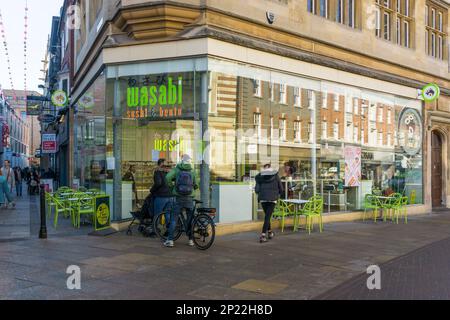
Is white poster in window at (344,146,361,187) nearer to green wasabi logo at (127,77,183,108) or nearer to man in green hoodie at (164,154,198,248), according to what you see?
green wasabi logo at (127,77,183,108)

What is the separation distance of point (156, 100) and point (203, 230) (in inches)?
158

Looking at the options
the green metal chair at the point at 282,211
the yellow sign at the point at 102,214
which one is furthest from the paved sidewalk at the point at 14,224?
the green metal chair at the point at 282,211

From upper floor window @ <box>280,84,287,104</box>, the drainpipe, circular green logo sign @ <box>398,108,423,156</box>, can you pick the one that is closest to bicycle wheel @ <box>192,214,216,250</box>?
the drainpipe

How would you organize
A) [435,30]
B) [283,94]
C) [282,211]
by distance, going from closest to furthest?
[282,211] < [283,94] < [435,30]

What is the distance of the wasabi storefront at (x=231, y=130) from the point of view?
11.0 meters

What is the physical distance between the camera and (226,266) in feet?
24.6

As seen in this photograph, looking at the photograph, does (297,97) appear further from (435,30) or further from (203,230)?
(435,30)

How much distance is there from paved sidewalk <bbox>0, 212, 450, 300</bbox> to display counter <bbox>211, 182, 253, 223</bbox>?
0.59 metres

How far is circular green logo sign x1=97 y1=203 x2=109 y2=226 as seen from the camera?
1059 centimetres

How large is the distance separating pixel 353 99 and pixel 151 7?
736 centimetres

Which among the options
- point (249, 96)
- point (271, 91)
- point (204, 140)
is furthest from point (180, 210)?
point (271, 91)

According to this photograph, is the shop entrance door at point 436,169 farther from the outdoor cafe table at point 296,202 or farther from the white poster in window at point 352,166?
the outdoor cafe table at point 296,202

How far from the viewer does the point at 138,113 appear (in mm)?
11523
